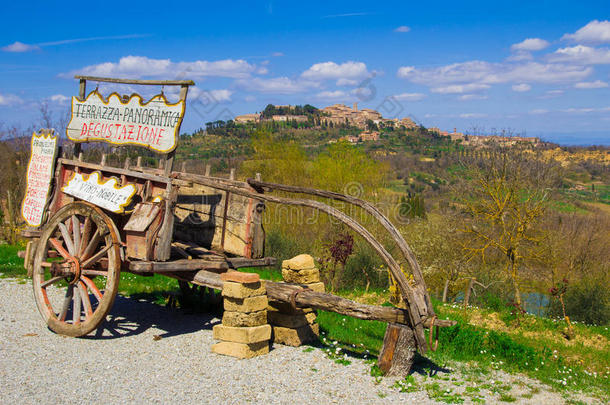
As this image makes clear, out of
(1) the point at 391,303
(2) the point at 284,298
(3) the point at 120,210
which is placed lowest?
(1) the point at 391,303

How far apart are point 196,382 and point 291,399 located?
109 cm

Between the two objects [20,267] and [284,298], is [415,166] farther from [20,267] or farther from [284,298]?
[284,298]

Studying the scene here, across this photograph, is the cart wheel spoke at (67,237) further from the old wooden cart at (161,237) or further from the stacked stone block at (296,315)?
the stacked stone block at (296,315)

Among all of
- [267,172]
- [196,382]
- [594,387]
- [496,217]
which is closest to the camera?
[196,382]

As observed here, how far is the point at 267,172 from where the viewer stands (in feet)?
73.1

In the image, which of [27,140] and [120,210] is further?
[27,140]

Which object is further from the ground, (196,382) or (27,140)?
(27,140)

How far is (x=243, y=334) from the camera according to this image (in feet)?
20.1

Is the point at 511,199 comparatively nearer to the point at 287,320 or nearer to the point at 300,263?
the point at 300,263

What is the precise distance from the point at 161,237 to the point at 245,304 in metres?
1.33

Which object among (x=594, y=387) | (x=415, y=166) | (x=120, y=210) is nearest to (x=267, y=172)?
(x=120, y=210)

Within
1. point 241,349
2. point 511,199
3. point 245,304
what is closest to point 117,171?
point 245,304

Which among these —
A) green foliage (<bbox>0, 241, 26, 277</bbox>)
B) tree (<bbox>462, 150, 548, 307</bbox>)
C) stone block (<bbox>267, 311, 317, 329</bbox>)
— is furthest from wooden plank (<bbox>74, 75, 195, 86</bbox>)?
tree (<bbox>462, 150, 548, 307</bbox>)

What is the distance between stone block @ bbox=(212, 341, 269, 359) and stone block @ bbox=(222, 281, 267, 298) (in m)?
0.62
